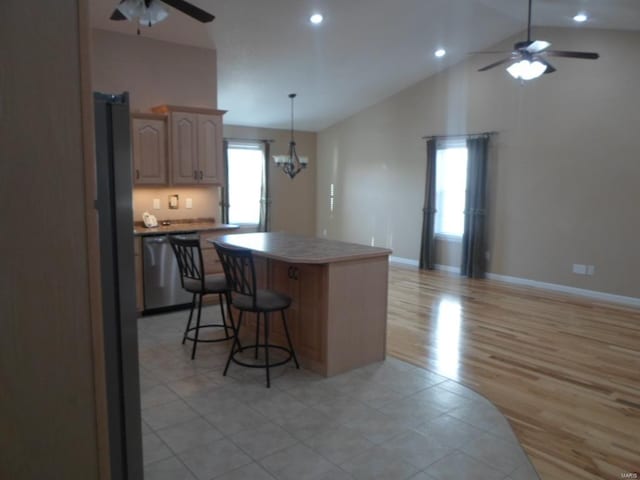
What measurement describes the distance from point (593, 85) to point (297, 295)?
503 centimetres

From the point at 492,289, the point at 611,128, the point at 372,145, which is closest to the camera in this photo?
the point at 611,128

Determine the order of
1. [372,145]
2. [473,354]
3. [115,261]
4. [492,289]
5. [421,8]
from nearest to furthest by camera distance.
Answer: [115,261] → [473,354] → [421,8] → [492,289] → [372,145]

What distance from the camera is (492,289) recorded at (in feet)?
21.9

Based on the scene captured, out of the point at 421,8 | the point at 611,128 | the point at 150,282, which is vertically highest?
the point at 421,8

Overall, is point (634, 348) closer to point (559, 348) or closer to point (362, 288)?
point (559, 348)

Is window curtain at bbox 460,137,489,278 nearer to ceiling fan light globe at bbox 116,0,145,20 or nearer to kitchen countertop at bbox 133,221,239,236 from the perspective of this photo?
kitchen countertop at bbox 133,221,239,236

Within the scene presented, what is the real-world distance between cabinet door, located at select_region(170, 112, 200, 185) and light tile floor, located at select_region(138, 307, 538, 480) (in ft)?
8.07

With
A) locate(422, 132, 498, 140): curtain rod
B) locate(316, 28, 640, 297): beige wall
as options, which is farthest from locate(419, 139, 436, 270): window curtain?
locate(316, 28, 640, 297): beige wall

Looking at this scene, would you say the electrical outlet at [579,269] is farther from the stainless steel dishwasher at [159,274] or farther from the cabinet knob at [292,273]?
the stainless steel dishwasher at [159,274]

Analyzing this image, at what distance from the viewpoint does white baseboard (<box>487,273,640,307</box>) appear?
19.5ft

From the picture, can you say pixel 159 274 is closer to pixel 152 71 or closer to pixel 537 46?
pixel 152 71

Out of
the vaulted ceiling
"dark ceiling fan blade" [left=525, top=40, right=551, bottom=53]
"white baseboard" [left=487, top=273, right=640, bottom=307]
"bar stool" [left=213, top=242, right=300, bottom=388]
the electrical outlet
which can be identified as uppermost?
the vaulted ceiling

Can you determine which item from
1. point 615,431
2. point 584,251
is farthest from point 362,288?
point 584,251

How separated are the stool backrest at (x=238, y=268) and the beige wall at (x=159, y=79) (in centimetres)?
256
